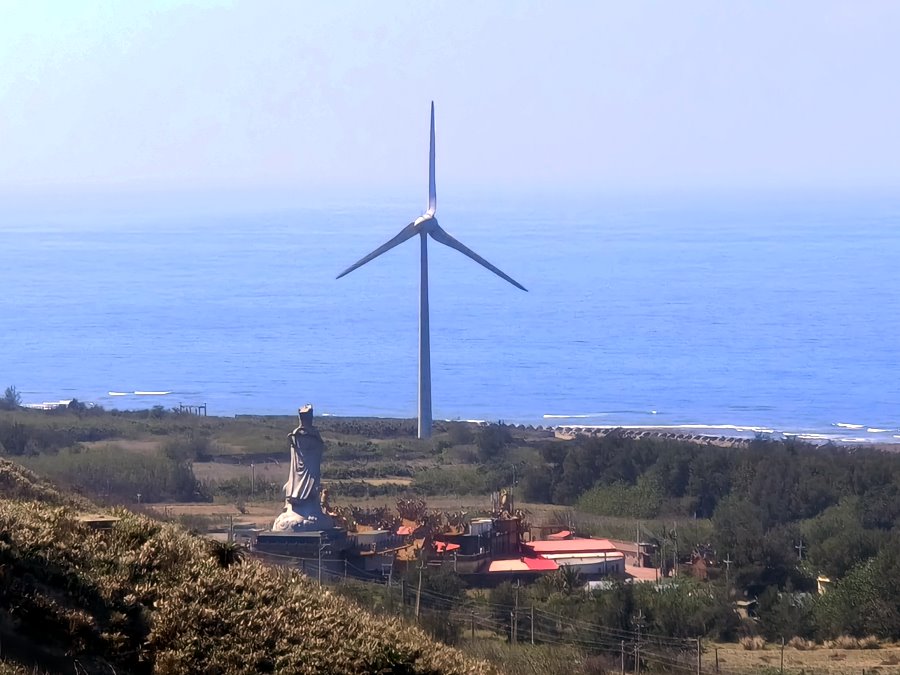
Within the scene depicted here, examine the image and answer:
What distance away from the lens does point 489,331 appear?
95500mm

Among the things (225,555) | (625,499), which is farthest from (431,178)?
(225,555)

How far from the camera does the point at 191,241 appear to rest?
602 feet

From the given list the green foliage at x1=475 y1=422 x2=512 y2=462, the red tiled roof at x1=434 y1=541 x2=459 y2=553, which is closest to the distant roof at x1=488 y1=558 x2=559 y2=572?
the red tiled roof at x1=434 y1=541 x2=459 y2=553

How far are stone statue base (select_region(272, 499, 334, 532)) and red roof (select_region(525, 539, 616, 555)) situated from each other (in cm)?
331

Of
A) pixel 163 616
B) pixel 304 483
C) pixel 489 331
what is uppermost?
pixel 489 331

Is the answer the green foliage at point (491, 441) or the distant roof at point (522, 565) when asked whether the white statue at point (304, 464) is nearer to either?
the distant roof at point (522, 565)

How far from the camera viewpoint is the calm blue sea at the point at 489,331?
6438cm

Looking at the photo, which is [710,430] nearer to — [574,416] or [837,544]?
[574,416]

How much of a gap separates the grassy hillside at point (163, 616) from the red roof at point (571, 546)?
1410 centimetres

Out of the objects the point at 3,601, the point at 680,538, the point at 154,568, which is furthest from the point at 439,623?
the point at 680,538

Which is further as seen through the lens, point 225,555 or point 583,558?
point 583,558

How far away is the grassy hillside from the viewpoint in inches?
333

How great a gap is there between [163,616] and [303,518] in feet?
46.1

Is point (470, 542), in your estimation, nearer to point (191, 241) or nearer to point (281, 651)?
point (281, 651)
